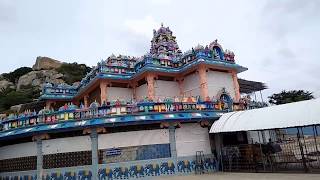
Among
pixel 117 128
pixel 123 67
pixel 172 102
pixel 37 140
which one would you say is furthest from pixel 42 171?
pixel 123 67

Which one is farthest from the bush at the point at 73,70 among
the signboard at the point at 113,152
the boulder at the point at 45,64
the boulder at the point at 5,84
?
the signboard at the point at 113,152

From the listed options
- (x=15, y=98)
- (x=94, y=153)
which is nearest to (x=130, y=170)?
(x=94, y=153)

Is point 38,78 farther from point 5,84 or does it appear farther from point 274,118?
point 274,118

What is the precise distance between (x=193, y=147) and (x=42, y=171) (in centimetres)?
901

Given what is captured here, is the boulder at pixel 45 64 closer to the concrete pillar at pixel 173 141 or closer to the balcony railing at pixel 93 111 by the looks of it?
the balcony railing at pixel 93 111

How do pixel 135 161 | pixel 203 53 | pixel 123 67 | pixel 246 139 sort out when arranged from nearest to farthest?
pixel 135 161
pixel 246 139
pixel 203 53
pixel 123 67

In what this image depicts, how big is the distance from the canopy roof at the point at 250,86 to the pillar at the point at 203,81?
623 centimetres

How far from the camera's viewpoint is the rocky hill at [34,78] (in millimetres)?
55469

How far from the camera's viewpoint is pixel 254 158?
17.1 m

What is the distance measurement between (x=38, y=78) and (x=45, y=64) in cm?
1086

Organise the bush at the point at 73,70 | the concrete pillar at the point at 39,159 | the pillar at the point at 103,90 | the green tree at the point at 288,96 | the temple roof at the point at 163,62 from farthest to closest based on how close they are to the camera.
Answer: the bush at the point at 73,70 → the green tree at the point at 288,96 → the pillar at the point at 103,90 → the temple roof at the point at 163,62 → the concrete pillar at the point at 39,159

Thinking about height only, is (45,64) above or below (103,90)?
above

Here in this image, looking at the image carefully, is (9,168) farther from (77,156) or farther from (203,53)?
(203,53)

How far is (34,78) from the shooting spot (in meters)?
68.2
